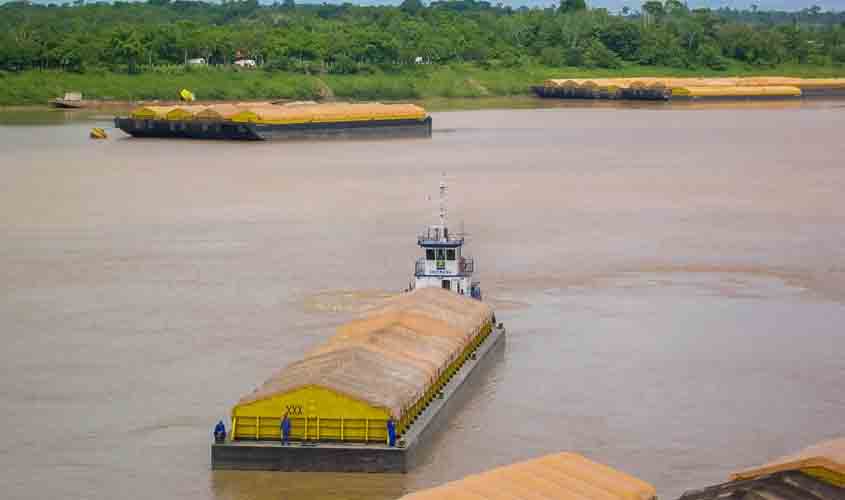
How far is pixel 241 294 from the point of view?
121ft

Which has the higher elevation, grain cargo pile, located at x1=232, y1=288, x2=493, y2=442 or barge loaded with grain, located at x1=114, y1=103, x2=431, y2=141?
grain cargo pile, located at x1=232, y1=288, x2=493, y2=442

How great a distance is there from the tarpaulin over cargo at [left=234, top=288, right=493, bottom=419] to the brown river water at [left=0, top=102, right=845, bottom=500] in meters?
0.95

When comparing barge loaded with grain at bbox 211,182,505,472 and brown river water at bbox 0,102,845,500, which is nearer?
barge loaded with grain at bbox 211,182,505,472

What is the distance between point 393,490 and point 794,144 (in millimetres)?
67416

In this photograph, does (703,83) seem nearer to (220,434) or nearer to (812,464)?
(220,434)

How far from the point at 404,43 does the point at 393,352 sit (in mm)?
123948

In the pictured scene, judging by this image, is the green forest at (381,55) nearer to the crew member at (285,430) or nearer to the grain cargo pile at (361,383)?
the grain cargo pile at (361,383)

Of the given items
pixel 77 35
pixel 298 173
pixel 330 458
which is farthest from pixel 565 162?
pixel 77 35

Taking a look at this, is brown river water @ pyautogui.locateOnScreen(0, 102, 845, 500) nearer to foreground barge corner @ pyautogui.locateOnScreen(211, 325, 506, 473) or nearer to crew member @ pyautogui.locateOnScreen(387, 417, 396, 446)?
foreground barge corner @ pyautogui.locateOnScreen(211, 325, 506, 473)

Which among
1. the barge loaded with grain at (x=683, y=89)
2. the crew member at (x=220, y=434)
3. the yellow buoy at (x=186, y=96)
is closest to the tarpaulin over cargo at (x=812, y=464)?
the crew member at (x=220, y=434)

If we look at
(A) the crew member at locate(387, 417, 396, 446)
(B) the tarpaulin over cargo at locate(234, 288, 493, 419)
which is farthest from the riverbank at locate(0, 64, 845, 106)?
(A) the crew member at locate(387, 417, 396, 446)

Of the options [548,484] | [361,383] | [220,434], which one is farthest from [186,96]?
[548,484]

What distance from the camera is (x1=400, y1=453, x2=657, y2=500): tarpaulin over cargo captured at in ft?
56.9

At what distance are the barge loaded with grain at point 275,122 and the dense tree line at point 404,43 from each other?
36215mm
